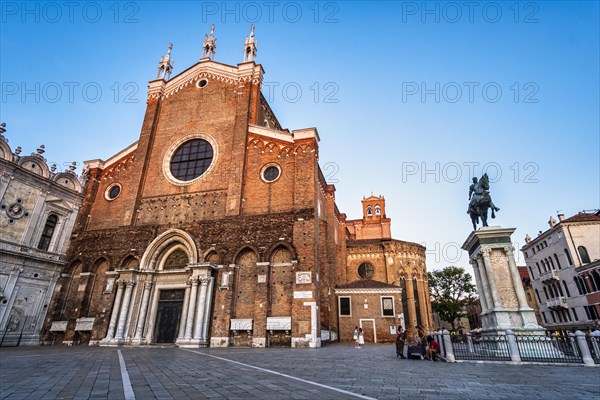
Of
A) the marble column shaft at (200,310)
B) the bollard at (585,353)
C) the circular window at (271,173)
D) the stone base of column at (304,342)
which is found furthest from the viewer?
the circular window at (271,173)

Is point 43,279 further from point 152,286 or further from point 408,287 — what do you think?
point 408,287

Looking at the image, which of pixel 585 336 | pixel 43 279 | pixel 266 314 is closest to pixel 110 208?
pixel 43 279

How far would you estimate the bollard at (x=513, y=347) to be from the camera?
9008mm

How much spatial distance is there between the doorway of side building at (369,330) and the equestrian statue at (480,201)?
1309cm

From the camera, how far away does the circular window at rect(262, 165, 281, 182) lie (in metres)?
18.9

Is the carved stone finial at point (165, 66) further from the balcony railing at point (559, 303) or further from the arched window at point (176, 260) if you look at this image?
the balcony railing at point (559, 303)

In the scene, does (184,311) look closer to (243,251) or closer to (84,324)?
(243,251)

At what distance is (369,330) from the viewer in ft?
76.6

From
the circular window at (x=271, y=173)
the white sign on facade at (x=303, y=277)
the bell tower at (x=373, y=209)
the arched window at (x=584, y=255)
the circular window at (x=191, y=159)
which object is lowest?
the white sign on facade at (x=303, y=277)

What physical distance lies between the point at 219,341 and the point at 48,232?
538 inches

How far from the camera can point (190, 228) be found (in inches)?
723

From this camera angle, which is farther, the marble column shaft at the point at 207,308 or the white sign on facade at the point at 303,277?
the marble column shaft at the point at 207,308

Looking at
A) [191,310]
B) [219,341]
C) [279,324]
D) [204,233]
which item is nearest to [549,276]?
[279,324]

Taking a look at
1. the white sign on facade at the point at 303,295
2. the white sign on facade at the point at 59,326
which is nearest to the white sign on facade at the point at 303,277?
the white sign on facade at the point at 303,295
